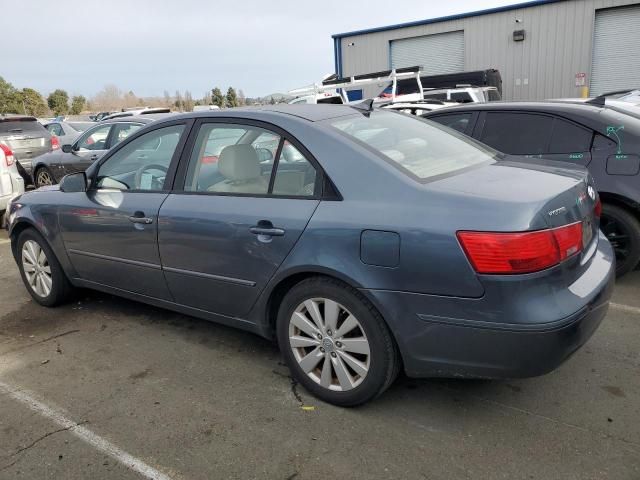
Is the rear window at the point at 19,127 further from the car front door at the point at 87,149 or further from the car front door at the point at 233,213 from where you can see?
the car front door at the point at 233,213

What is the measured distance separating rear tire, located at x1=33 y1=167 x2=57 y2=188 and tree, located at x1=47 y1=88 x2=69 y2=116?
1645 inches

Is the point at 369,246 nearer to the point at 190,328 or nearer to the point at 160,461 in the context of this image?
the point at 160,461

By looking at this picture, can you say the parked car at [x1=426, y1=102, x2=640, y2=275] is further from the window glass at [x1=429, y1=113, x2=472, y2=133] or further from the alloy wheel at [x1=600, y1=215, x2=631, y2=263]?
Answer: the window glass at [x1=429, y1=113, x2=472, y2=133]

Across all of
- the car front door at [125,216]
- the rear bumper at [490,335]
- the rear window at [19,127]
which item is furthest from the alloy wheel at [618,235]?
the rear window at [19,127]

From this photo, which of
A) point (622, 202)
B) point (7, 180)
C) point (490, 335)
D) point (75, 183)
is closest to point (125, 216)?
point (75, 183)

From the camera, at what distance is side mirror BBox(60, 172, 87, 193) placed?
399 cm

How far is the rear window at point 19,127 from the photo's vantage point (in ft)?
35.7

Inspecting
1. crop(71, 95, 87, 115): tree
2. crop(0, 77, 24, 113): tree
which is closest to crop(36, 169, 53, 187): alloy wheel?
crop(0, 77, 24, 113): tree

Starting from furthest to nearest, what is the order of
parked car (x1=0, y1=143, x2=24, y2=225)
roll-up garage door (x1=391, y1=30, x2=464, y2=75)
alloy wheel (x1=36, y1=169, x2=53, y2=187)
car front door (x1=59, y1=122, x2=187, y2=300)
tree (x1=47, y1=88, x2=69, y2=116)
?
tree (x1=47, y1=88, x2=69, y2=116), roll-up garage door (x1=391, y1=30, x2=464, y2=75), alloy wheel (x1=36, y1=169, x2=53, y2=187), parked car (x1=0, y1=143, x2=24, y2=225), car front door (x1=59, y1=122, x2=187, y2=300)

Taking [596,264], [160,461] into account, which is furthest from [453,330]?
[160,461]

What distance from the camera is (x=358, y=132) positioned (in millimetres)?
2994

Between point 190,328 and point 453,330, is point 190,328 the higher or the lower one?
the lower one

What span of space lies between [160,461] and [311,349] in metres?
0.93

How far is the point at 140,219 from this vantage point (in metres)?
3.50
